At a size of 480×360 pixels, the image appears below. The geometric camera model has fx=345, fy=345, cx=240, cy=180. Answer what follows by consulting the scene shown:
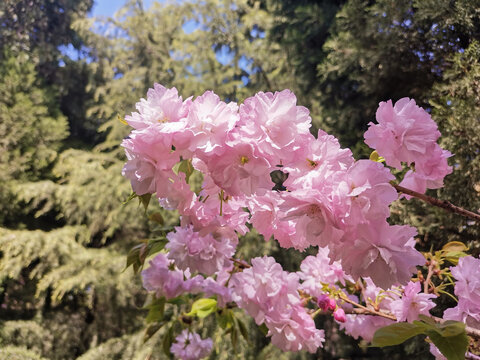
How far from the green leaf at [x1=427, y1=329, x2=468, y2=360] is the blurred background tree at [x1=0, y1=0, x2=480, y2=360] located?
12.1 inches

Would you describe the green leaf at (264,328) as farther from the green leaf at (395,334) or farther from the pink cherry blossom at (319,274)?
the green leaf at (395,334)

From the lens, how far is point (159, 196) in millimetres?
344

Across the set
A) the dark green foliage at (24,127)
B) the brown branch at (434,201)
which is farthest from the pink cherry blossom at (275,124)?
the dark green foliage at (24,127)

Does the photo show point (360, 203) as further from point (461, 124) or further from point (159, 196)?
point (461, 124)

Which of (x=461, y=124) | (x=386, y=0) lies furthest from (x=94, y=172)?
(x=461, y=124)

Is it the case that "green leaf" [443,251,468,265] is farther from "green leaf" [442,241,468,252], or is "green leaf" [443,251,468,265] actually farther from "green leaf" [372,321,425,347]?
"green leaf" [372,321,425,347]

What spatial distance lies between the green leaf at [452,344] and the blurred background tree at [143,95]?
1.01 ft

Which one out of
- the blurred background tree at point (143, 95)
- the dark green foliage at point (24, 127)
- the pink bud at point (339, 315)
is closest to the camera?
the pink bud at point (339, 315)

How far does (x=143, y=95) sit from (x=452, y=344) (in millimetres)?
2775

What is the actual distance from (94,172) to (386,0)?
7.43 ft

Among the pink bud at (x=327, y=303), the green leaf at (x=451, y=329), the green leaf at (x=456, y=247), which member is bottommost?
the pink bud at (x=327, y=303)

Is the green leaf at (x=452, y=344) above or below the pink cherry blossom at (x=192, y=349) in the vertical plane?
above

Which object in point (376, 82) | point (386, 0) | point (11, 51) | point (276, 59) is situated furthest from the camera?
point (11, 51)

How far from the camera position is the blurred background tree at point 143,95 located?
47.7 inches
